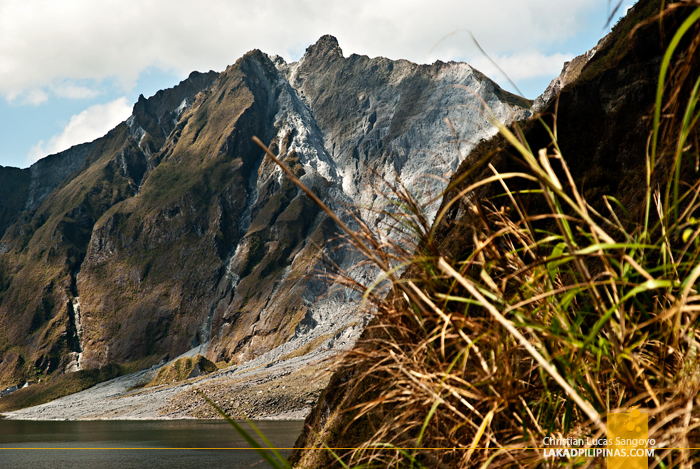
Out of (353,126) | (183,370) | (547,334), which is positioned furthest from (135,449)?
(353,126)

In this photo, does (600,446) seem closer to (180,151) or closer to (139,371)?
(139,371)

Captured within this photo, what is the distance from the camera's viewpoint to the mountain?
464ft

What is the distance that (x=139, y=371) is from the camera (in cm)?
14062

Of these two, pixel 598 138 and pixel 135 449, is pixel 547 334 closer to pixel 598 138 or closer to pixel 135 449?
pixel 598 138

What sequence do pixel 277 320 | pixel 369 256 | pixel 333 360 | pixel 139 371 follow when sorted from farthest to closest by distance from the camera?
pixel 139 371 < pixel 277 320 < pixel 333 360 < pixel 369 256

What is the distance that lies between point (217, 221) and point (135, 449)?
118746mm

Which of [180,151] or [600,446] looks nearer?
[600,446]

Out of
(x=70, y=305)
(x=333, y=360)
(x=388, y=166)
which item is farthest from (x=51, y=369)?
(x=333, y=360)

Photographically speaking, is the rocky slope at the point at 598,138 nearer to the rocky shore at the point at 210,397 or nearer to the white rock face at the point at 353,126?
the rocky shore at the point at 210,397

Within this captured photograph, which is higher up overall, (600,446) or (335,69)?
(335,69)

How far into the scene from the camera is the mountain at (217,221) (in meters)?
142

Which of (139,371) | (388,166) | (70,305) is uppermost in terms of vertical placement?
(388,166)

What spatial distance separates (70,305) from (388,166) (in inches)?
4430

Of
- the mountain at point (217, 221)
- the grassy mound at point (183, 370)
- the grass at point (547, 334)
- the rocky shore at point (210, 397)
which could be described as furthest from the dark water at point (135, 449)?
the mountain at point (217, 221)
